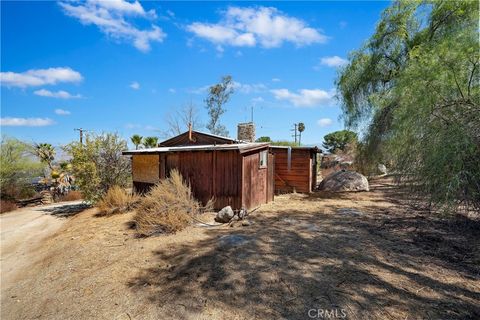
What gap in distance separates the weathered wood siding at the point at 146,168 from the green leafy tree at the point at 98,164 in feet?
3.90

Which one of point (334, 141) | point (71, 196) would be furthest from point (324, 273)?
point (334, 141)

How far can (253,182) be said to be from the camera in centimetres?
909

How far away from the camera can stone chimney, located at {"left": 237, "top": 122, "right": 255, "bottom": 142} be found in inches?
587

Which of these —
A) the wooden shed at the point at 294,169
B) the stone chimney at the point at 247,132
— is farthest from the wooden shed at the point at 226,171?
the stone chimney at the point at 247,132

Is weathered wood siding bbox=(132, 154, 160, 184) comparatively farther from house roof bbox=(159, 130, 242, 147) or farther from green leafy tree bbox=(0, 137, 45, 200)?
green leafy tree bbox=(0, 137, 45, 200)

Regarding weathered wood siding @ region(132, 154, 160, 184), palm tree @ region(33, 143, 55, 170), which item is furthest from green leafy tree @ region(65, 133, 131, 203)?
palm tree @ region(33, 143, 55, 170)

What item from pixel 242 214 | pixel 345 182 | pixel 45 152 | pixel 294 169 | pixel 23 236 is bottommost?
pixel 23 236

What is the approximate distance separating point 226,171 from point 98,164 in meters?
6.74

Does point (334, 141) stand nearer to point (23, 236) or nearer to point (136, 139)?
point (136, 139)

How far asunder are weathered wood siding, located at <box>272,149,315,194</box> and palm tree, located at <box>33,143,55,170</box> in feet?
52.1

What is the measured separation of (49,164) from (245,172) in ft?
55.5

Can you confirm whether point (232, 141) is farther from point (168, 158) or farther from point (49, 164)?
point (49, 164)

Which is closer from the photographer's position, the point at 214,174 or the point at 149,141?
the point at 214,174

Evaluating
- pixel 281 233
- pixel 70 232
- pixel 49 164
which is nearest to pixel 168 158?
pixel 70 232
